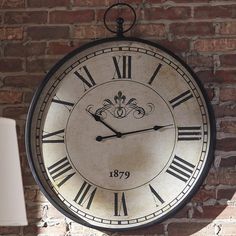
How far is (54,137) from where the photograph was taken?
2496 millimetres

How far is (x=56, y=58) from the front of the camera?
260cm

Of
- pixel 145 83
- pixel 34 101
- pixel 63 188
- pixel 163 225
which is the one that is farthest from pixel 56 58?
pixel 163 225

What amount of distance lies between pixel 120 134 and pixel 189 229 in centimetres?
50

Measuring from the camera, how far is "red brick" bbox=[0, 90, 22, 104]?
2.58 metres

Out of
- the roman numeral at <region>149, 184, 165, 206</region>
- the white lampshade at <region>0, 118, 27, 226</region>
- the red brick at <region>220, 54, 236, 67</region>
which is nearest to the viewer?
the white lampshade at <region>0, 118, 27, 226</region>

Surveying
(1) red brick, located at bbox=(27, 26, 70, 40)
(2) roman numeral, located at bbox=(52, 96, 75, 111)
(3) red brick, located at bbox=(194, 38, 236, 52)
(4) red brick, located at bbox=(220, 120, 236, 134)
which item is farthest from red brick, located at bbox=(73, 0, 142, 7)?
(4) red brick, located at bbox=(220, 120, 236, 134)

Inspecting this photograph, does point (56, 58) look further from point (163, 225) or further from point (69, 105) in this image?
point (163, 225)

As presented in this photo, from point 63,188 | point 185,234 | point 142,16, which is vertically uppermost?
point 142,16

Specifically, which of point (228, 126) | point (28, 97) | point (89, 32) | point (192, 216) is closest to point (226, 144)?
point (228, 126)

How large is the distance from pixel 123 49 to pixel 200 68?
35cm

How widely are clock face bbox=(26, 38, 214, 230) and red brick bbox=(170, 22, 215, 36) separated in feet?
0.47

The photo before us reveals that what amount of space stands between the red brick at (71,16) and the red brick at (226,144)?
2.61ft

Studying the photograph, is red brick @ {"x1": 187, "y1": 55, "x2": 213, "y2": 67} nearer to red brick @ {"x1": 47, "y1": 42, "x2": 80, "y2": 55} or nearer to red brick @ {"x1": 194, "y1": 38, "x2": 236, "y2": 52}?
red brick @ {"x1": 194, "y1": 38, "x2": 236, "y2": 52}

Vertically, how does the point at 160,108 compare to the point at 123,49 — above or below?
below
